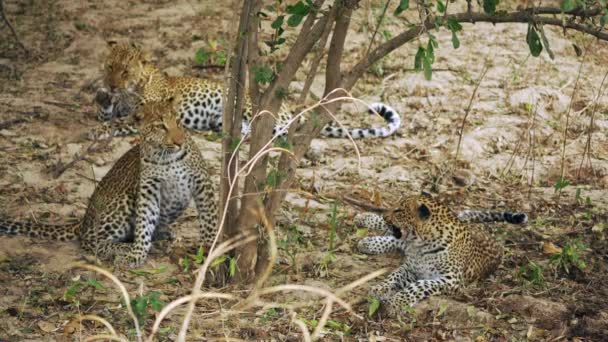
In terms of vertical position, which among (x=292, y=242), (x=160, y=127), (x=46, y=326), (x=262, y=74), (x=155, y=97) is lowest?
(x=46, y=326)

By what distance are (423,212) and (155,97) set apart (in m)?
4.46

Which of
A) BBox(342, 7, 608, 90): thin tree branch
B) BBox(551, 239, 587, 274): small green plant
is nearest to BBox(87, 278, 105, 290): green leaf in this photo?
BBox(342, 7, 608, 90): thin tree branch

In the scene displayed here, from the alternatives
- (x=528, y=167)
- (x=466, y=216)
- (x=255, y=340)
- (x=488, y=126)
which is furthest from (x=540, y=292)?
(x=488, y=126)

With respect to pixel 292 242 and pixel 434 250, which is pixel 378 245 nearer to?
Result: pixel 434 250

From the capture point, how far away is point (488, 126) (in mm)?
11328

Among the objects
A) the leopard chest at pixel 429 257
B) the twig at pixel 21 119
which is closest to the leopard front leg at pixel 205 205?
the leopard chest at pixel 429 257

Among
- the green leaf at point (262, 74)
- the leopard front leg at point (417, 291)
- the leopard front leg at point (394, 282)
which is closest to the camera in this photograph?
the green leaf at point (262, 74)

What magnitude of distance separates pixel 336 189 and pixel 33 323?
385 centimetres

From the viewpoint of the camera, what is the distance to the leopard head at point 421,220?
7.88 meters

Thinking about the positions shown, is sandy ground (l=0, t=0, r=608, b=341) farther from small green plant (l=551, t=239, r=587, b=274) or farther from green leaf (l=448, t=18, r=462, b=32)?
green leaf (l=448, t=18, r=462, b=32)

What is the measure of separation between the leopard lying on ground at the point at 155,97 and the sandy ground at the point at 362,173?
194mm

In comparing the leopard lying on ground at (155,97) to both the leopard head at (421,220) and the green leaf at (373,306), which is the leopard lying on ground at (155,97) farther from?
the green leaf at (373,306)

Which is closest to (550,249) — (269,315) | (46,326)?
(269,315)

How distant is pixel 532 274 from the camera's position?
7.77m
